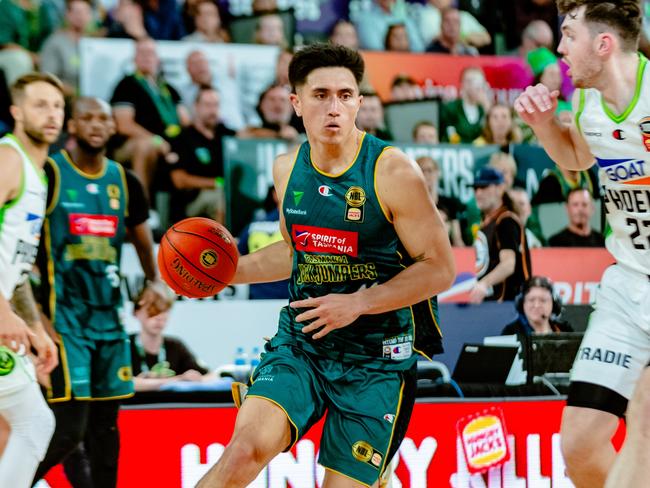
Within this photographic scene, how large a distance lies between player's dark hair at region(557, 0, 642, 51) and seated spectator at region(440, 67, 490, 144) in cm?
548

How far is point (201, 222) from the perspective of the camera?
4.21m

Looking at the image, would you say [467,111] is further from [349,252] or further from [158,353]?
[349,252]

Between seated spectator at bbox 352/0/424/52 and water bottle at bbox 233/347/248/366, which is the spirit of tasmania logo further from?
seated spectator at bbox 352/0/424/52

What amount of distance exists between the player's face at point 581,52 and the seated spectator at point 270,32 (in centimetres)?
579

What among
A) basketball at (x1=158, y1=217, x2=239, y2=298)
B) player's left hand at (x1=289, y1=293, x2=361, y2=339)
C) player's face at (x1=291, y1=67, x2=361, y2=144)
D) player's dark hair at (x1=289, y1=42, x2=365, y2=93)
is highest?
player's dark hair at (x1=289, y1=42, x2=365, y2=93)

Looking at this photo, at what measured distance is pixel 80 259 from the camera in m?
5.30

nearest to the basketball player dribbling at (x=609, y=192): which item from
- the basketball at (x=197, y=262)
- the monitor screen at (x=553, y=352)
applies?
the basketball at (x=197, y=262)

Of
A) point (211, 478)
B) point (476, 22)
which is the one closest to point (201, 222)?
point (211, 478)

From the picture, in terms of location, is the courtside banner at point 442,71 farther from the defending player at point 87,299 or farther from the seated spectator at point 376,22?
the defending player at point 87,299

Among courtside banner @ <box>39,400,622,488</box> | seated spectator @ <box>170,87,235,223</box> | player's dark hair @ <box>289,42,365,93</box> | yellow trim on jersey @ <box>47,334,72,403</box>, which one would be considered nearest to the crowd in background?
seated spectator @ <box>170,87,235,223</box>

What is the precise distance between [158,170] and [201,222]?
13.8 ft

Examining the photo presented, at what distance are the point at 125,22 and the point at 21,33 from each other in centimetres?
97

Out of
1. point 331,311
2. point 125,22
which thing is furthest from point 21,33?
point 331,311

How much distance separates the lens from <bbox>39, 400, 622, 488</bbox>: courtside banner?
534 centimetres
